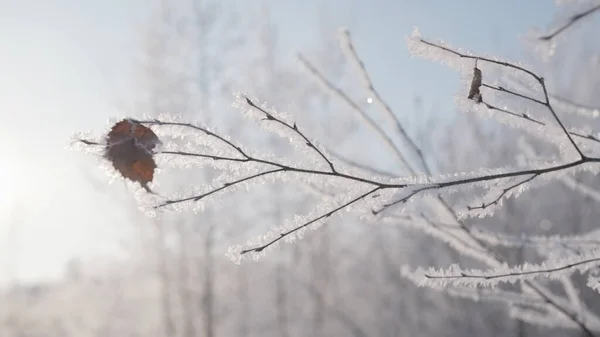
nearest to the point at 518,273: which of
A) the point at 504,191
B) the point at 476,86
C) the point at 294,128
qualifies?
the point at 504,191

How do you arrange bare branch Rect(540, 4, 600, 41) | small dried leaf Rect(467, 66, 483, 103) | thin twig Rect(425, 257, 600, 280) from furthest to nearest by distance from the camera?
bare branch Rect(540, 4, 600, 41), thin twig Rect(425, 257, 600, 280), small dried leaf Rect(467, 66, 483, 103)

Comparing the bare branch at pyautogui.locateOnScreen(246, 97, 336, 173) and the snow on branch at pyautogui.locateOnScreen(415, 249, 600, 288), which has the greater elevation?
the bare branch at pyautogui.locateOnScreen(246, 97, 336, 173)

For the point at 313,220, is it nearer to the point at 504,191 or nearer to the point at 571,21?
the point at 504,191

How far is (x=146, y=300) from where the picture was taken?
13.0 metres

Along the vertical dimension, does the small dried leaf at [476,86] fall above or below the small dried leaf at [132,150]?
below

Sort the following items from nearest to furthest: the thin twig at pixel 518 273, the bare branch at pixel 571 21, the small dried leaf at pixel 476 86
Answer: the small dried leaf at pixel 476 86, the thin twig at pixel 518 273, the bare branch at pixel 571 21

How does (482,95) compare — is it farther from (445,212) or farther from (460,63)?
(445,212)

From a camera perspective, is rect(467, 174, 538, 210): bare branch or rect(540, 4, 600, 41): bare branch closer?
rect(467, 174, 538, 210): bare branch

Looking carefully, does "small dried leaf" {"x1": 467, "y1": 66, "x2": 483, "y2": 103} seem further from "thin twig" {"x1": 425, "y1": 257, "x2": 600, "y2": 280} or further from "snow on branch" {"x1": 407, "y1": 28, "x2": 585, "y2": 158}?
"thin twig" {"x1": 425, "y1": 257, "x2": 600, "y2": 280}

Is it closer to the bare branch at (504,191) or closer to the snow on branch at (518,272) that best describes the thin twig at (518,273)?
the snow on branch at (518,272)

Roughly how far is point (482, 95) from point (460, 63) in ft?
0.19

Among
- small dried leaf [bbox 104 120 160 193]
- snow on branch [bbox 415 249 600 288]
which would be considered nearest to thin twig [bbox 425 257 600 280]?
snow on branch [bbox 415 249 600 288]

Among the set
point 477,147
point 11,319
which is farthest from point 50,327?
point 477,147

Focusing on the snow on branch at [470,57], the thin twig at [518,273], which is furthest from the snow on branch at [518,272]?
the snow on branch at [470,57]
